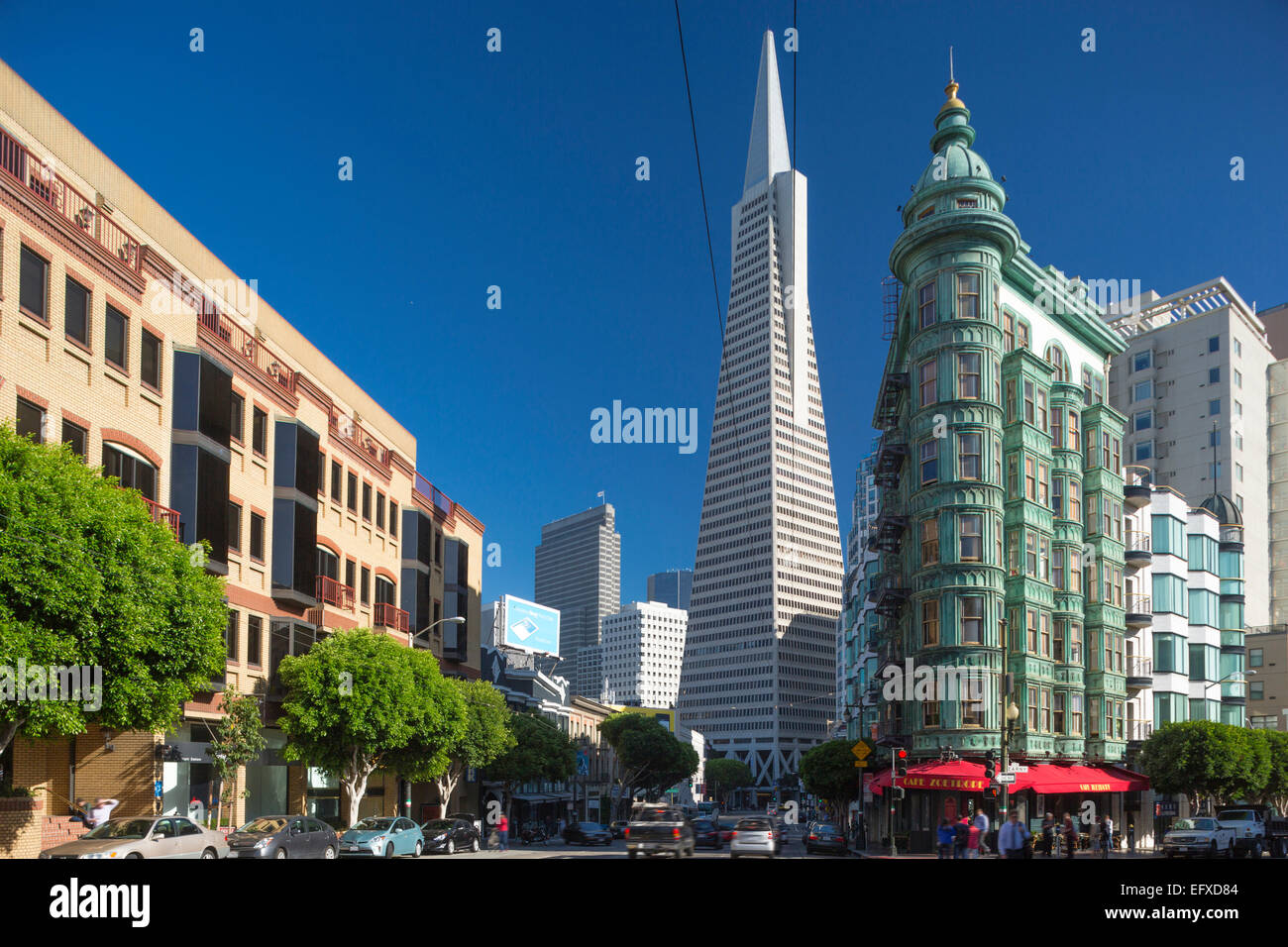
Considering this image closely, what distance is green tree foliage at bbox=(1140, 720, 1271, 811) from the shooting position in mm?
63375

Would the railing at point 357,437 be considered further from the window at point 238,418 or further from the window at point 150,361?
the window at point 150,361

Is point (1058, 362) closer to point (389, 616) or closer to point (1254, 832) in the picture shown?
point (1254, 832)

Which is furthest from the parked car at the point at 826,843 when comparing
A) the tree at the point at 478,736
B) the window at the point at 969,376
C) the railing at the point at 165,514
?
the railing at the point at 165,514

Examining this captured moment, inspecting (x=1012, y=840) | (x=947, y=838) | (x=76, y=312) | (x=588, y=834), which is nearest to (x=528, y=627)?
(x=588, y=834)

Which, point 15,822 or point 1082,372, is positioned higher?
point 1082,372

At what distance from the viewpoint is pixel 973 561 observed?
55.2 meters

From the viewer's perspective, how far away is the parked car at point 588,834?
6956 centimetres

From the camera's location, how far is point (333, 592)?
52.4 metres

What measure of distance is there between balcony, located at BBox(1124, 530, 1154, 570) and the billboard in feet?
227

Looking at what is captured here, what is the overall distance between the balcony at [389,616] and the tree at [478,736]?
4.59 metres

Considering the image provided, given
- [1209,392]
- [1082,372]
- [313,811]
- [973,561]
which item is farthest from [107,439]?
[1209,392]

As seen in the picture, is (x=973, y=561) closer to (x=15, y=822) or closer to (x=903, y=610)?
(x=903, y=610)

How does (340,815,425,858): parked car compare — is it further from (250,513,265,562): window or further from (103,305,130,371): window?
(103,305,130,371): window
